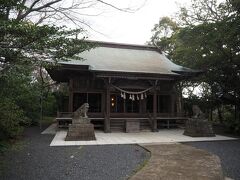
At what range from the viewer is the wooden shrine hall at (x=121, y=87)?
1456cm

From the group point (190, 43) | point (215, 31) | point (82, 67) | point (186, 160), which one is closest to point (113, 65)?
point (82, 67)

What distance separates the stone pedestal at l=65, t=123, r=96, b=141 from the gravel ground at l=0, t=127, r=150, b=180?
174 centimetres

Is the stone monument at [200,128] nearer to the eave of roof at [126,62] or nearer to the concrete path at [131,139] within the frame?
the concrete path at [131,139]

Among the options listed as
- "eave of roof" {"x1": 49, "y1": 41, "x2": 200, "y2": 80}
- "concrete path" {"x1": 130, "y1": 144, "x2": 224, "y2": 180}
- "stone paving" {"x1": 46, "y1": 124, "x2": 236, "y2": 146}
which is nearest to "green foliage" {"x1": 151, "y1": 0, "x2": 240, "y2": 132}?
"eave of roof" {"x1": 49, "y1": 41, "x2": 200, "y2": 80}

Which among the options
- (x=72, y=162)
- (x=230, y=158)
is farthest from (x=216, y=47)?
(x=72, y=162)

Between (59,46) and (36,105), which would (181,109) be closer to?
(36,105)

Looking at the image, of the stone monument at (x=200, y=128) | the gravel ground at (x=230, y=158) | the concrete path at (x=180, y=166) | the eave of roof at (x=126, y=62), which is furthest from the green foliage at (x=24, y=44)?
the stone monument at (x=200, y=128)

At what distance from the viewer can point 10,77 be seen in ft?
16.1

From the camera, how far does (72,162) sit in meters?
7.07

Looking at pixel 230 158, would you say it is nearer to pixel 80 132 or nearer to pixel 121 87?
pixel 80 132

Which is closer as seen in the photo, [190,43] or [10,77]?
[10,77]

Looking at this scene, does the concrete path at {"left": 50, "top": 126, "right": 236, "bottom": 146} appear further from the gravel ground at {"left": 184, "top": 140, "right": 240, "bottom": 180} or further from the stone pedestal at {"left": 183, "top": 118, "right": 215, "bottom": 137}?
the gravel ground at {"left": 184, "top": 140, "right": 240, "bottom": 180}

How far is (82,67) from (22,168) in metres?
9.21

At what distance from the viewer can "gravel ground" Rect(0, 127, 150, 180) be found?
5781 mm
